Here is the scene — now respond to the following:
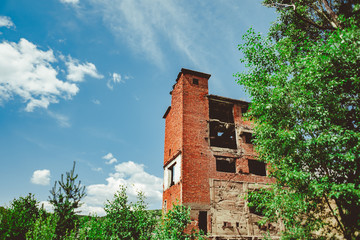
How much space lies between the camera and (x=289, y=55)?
478 inches

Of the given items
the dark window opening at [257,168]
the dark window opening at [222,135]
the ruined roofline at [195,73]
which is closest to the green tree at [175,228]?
the dark window opening at [222,135]

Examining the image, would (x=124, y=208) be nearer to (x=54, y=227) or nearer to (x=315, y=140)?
(x=54, y=227)

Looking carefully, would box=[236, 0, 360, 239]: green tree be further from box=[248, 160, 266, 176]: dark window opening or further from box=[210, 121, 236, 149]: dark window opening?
box=[248, 160, 266, 176]: dark window opening

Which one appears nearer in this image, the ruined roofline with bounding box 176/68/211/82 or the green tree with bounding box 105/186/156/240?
the green tree with bounding box 105/186/156/240

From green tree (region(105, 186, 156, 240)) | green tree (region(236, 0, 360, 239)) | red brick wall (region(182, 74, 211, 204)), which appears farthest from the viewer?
red brick wall (region(182, 74, 211, 204))

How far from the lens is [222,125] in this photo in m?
20.7

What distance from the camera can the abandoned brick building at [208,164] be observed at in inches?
658

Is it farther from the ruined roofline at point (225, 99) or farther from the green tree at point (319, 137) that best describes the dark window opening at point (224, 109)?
the green tree at point (319, 137)

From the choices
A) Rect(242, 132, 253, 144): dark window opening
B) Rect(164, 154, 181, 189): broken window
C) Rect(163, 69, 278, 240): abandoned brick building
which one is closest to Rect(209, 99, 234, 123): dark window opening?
Rect(163, 69, 278, 240): abandoned brick building

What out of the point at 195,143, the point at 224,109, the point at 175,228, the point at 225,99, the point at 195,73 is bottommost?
the point at 175,228

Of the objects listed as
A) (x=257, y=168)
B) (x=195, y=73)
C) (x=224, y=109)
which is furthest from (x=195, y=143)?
(x=257, y=168)

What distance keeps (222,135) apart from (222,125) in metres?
3.15

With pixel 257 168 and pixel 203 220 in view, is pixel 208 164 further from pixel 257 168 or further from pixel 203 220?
pixel 257 168

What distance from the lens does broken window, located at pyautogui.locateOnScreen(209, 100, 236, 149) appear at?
68.0ft
